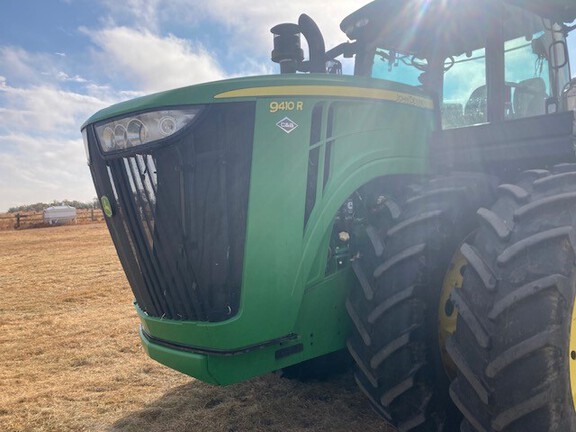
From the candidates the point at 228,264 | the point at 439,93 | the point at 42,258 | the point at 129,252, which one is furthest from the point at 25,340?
the point at 42,258

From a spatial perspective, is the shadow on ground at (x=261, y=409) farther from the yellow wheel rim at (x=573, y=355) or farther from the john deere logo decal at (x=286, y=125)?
the john deere logo decal at (x=286, y=125)

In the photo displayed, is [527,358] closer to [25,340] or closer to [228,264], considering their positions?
[228,264]

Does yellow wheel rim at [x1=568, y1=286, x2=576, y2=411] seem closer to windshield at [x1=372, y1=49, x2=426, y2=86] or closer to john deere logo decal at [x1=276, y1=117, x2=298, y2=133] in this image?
john deere logo decal at [x1=276, y1=117, x2=298, y2=133]

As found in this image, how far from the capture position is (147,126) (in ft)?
8.04

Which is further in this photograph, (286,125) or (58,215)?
(58,215)

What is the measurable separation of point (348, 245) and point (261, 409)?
4.36 ft

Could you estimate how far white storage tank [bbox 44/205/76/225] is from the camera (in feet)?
118

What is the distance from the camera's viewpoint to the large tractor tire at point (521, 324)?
2.09 m

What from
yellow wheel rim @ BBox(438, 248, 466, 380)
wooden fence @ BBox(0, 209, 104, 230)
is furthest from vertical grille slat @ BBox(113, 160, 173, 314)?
wooden fence @ BBox(0, 209, 104, 230)

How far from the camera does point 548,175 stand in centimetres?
251

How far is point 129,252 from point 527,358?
6.89 ft

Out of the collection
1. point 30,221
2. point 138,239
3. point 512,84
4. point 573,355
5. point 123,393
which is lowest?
point 123,393

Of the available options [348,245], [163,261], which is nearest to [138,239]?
[163,261]

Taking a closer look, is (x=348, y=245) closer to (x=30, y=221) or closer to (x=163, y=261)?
(x=163, y=261)
